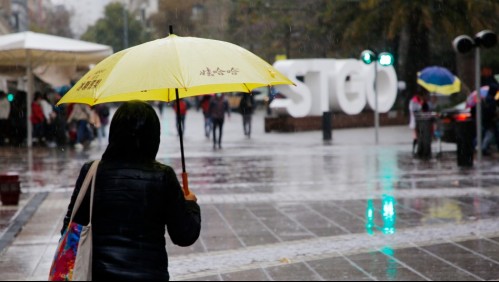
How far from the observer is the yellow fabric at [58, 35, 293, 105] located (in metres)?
4.84

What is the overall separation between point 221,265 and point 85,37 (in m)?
98.5

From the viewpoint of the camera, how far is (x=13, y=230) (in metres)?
11.2

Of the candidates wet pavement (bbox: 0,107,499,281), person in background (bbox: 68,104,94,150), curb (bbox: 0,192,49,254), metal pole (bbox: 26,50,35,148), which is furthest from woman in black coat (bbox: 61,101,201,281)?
metal pole (bbox: 26,50,35,148)

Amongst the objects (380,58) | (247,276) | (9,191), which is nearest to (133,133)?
(247,276)

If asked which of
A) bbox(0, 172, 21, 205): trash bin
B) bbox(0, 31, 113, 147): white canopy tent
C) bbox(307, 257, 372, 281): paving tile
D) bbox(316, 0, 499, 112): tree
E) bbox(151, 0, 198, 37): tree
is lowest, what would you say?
bbox(307, 257, 372, 281): paving tile

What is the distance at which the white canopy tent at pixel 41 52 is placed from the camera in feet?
88.6

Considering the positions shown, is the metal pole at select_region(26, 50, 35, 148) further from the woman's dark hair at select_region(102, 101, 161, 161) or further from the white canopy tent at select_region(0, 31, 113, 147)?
the woman's dark hair at select_region(102, 101, 161, 161)

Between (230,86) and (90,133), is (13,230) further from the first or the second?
(90,133)

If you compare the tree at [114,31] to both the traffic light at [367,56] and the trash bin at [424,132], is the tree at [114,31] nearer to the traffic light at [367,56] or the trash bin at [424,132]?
the traffic light at [367,56]

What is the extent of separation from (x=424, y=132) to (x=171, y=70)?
17812mm

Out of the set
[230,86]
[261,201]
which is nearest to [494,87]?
[261,201]

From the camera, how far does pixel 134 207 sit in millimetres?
4270

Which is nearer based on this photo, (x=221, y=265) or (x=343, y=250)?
(x=221, y=265)

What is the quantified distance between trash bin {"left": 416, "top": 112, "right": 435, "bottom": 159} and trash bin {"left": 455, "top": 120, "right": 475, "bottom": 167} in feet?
7.06
